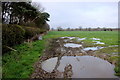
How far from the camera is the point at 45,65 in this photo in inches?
208

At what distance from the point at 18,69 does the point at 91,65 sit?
2.86 m

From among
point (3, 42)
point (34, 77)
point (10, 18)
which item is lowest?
point (34, 77)

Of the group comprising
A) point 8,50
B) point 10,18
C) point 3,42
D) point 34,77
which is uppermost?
point 10,18

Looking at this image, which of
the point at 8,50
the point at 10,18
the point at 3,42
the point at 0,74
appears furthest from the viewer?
the point at 10,18

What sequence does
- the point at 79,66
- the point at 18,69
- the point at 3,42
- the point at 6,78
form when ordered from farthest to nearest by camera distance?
the point at 3,42 < the point at 79,66 < the point at 18,69 < the point at 6,78

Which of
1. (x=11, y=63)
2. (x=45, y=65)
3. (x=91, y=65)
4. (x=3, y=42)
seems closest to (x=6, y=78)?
(x=11, y=63)

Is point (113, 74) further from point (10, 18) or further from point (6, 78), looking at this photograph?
point (10, 18)

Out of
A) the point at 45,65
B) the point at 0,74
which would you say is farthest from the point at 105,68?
the point at 0,74

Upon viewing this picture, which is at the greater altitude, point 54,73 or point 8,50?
point 8,50

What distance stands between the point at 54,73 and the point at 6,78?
1.53 meters

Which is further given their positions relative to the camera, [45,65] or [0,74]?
[45,65]

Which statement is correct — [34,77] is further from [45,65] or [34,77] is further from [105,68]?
[105,68]

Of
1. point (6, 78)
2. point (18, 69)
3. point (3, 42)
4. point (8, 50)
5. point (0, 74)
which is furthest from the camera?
point (8, 50)

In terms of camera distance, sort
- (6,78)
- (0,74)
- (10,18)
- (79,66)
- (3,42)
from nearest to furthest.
A: 1. (6,78)
2. (0,74)
3. (79,66)
4. (3,42)
5. (10,18)
